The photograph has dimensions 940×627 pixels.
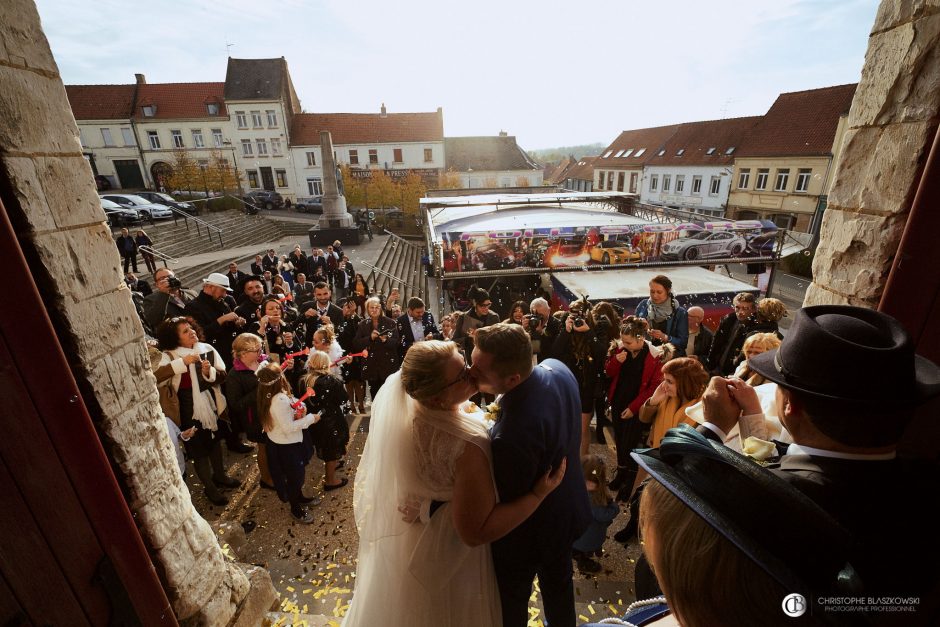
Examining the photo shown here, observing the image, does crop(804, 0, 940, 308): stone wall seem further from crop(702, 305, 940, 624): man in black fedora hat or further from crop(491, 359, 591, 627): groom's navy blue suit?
crop(491, 359, 591, 627): groom's navy blue suit

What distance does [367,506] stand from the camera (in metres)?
2.38

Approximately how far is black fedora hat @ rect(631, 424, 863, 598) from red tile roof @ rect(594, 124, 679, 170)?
125 ft

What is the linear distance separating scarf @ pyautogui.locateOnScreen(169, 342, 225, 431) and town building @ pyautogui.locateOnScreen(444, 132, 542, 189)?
127ft

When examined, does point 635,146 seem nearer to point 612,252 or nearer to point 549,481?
point 612,252

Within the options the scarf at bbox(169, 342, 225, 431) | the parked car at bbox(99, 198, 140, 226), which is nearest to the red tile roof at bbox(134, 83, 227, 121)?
the parked car at bbox(99, 198, 140, 226)

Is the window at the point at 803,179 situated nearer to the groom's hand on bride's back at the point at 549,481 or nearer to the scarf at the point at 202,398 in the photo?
the groom's hand on bride's back at the point at 549,481

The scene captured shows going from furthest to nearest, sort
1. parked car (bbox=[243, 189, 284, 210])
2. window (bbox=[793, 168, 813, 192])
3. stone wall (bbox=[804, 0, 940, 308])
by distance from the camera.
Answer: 1. parked car (bbox=[243, 189, 284, 210])
2. window (bbox=[793, 168, 813, 192])
3. stone wall (bbox=[804, 0, 940, 308])

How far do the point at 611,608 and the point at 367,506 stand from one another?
1.89m

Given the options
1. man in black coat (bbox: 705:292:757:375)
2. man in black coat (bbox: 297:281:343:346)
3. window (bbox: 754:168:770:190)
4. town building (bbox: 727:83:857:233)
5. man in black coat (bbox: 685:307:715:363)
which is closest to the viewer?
man in black coat (bbox: 705:292:757:375)

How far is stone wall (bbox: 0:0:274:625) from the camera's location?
1471mm

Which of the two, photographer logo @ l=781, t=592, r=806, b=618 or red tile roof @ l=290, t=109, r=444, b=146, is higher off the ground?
red tile roof @ l=290, t=109, r=444, b=146

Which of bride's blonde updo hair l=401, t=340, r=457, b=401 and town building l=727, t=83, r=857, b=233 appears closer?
bride's blonde updo hair l=401, t=340, r=457, b=401

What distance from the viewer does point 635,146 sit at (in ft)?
122

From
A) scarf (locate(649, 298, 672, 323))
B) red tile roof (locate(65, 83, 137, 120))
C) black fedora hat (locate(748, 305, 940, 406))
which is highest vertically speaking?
red tile roof (locate(65, 83, 137, 120))
